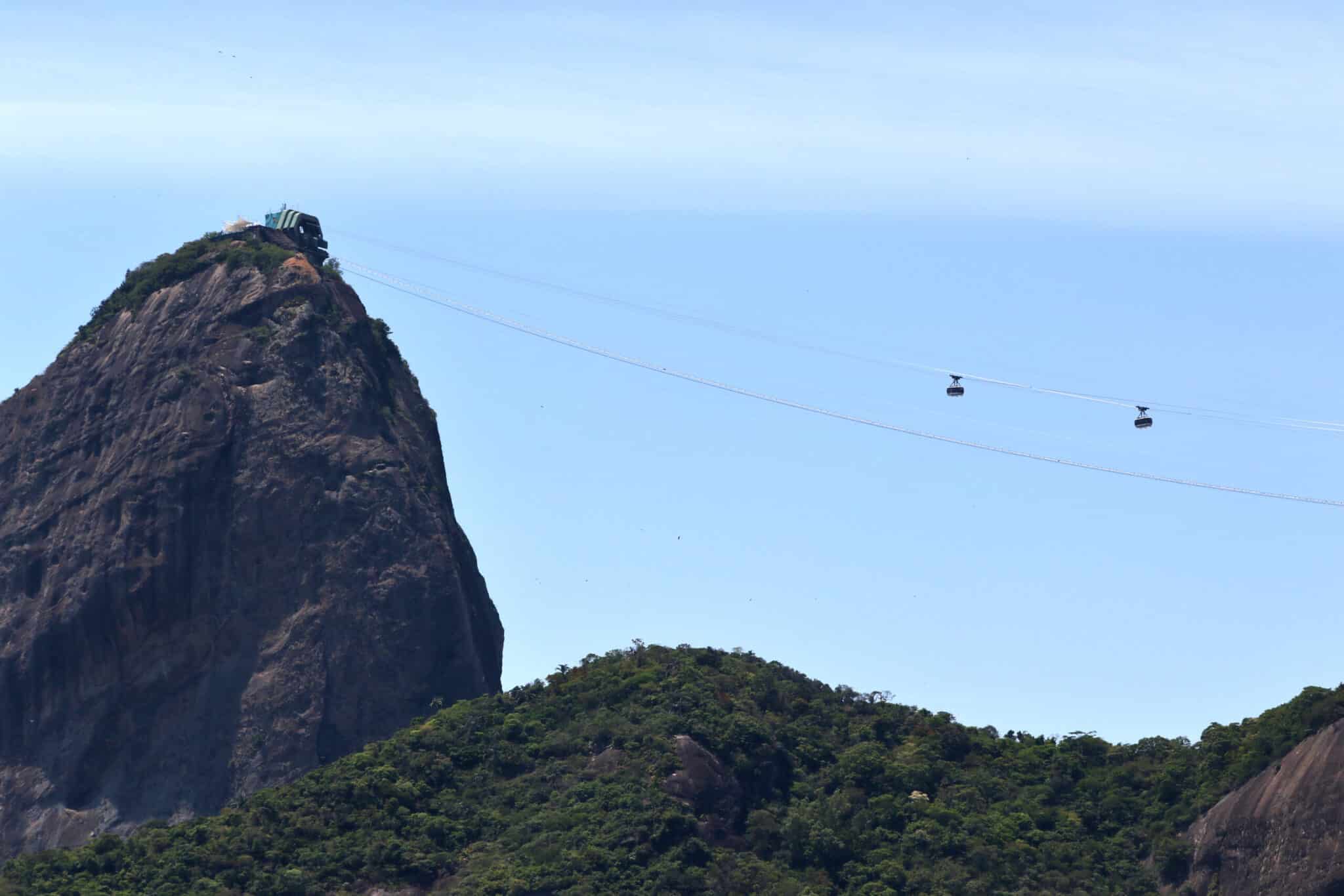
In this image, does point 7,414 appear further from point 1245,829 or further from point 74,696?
point 1245,829

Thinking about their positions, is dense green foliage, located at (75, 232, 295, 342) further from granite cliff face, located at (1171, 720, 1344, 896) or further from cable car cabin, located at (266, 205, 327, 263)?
granite cliff face, located at (1171, 720, 1344, 896)

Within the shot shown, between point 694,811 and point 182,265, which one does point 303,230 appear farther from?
point 694,811

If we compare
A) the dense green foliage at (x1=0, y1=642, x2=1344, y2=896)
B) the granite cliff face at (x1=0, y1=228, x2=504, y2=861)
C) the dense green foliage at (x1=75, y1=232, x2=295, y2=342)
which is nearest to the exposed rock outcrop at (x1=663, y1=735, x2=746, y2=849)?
the dense green foliage at (x1=0, y1=642, x2=1344, y2=896)

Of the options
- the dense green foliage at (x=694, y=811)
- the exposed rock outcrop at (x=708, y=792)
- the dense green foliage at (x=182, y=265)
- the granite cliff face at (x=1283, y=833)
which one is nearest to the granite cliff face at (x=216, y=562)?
the dense green foliage at (x=182, y=265)

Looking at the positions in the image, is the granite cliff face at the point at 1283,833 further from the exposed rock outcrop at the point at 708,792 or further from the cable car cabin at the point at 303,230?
the cable car cabin at the point at 303,230

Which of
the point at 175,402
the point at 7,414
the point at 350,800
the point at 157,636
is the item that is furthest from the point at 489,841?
the point at 7,414

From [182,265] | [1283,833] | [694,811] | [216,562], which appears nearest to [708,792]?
[694,811]
